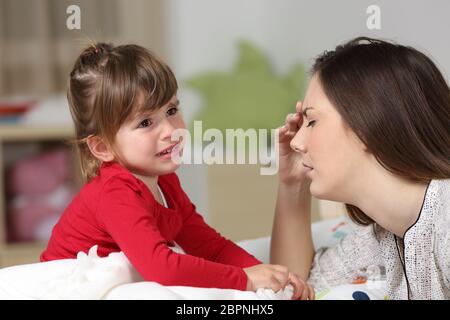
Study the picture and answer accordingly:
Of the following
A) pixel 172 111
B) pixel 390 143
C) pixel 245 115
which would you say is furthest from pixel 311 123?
pixel 245 115

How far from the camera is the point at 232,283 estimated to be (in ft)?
3.38

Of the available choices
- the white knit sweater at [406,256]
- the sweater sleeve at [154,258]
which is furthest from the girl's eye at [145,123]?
the white knit sweater at [406,256]

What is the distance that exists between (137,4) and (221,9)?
1.24 feet

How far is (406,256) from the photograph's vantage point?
1.16 m

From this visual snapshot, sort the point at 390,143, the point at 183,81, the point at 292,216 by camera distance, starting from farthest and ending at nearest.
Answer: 1. the point at 183,81
2. the point at 292,216
3. the point at 390,143

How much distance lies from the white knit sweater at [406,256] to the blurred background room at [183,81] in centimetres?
79

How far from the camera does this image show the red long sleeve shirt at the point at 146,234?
40.1 inches

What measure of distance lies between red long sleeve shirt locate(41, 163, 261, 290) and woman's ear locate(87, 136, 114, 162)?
15 mm

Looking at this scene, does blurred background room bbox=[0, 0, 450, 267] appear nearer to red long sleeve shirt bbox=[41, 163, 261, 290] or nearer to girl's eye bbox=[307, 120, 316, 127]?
red long sleeve shirt bbox=[41, 163, 261, 290]

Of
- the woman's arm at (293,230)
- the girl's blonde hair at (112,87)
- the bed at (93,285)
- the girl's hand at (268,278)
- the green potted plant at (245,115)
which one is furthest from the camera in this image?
the green potted plant at (245,115)

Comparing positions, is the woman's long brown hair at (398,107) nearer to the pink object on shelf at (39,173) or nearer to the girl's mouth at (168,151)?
the girl's mouth at (168,151)

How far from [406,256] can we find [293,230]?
313mm

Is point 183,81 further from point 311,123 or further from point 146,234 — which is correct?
point 146,234
